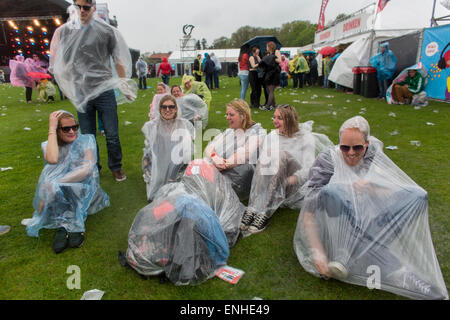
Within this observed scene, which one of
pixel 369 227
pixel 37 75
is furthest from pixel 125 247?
pixel 37 75

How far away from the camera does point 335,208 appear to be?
1841mm

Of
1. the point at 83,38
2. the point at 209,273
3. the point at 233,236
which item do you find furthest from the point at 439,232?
the point at 83,38

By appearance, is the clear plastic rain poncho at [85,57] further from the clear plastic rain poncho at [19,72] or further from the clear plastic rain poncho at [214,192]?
the clear plastic rain poncho at [19,72]

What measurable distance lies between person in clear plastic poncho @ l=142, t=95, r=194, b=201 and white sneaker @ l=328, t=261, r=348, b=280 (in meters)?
1.92

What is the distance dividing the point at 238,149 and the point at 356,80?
31.1 ft

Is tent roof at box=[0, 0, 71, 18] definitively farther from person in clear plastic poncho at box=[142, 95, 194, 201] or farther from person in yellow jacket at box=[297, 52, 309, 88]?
person in clear plastic poncho at box=[142, 95, 194, 201]

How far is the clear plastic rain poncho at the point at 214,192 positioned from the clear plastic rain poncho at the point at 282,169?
217 mm

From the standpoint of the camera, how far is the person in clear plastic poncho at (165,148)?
3.13m

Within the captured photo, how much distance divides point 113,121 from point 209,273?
2.24 m

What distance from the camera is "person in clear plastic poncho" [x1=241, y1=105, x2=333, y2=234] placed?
2488mm

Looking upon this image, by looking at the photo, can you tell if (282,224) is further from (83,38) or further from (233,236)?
(83,38)

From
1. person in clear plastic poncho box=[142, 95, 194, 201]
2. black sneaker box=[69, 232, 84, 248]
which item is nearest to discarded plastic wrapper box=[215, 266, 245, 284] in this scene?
black sneaker box=[69, 232, 84, 248]

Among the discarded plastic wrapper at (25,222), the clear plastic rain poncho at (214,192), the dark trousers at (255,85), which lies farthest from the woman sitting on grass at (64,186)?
the dark trousers at (255,85)

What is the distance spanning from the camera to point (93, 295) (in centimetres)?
178
